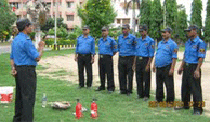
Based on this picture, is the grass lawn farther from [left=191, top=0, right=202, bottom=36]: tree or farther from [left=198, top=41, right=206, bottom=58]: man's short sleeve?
[left=191, top=0, right=202, bottom=36]: tree

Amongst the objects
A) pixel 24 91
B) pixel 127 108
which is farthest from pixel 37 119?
pixel 127 108

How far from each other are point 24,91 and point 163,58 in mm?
3537

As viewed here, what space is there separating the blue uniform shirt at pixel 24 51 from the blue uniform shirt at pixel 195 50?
11.2 ft

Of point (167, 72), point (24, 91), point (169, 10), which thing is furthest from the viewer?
point (169, 10)

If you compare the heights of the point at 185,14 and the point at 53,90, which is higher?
the point at 185,14

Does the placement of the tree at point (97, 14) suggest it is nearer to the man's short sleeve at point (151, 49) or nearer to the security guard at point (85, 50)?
the security guard at point (85, 50)

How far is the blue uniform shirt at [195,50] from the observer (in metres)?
7.18

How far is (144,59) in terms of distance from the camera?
29.3 feet

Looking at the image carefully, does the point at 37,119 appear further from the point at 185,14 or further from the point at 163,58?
the point at 185,14

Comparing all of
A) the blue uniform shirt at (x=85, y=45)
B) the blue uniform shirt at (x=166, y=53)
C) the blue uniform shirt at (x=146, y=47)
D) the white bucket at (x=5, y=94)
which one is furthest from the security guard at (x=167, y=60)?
the white bucket at (x=5, y=94)

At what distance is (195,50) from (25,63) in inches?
143

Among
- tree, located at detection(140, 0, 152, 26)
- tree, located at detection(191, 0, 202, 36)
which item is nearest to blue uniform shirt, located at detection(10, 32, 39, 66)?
tree, located at detection(140, 0, 152, 26)

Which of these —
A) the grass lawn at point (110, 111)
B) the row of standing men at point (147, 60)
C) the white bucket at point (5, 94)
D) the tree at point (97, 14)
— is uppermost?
the tree at point (97, 14)

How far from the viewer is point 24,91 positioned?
5805mm
